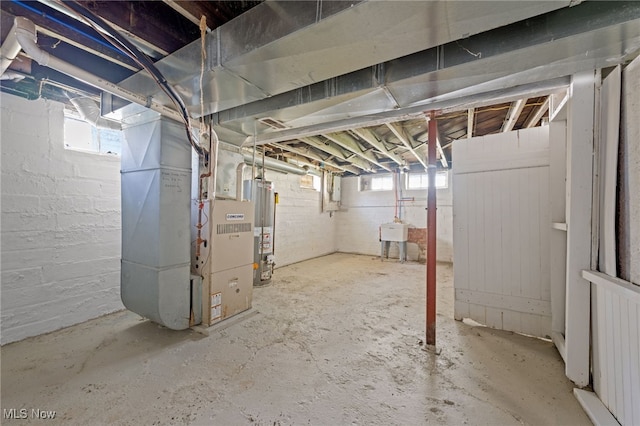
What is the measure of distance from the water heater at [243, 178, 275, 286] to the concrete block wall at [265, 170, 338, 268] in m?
1.02

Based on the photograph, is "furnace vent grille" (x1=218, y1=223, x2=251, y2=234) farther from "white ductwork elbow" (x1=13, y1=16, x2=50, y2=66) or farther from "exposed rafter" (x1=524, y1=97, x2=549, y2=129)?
"exposed rafter" (x1=524, y1=97, x2=549, y2=129)

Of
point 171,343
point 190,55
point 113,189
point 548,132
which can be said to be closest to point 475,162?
point 548,132

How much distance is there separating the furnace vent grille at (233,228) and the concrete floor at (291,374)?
2.94ft

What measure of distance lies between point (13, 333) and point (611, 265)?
4344 millimetres

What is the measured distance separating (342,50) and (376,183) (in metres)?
5.40

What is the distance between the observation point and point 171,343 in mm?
2111

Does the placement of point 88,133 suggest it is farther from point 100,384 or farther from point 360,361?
point 360,361

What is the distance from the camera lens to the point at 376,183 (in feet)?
21.3

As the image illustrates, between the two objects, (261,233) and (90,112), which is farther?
(261,233)

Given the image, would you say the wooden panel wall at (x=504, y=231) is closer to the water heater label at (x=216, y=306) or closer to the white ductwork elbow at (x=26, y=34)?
the water heater label at (x=216, y=306)

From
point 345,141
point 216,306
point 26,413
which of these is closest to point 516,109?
point 345,141

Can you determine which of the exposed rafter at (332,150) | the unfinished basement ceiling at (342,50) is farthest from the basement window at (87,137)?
the exposed rafter at (332,150)

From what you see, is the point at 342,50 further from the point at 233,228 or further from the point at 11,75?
the point at 11,75

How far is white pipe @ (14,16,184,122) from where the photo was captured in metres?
1.24
